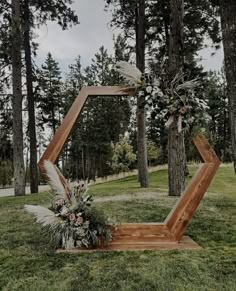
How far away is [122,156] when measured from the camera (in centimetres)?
2236

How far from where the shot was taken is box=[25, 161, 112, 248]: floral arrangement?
357cm

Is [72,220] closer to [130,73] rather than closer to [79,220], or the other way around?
[79,220]

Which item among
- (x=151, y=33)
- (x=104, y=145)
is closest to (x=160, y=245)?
(x=151, y=33)

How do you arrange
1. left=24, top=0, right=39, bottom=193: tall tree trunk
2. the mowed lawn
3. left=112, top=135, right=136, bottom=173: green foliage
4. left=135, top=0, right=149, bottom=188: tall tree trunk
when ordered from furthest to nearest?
left=112, top=135, right=136, bottom=173: green foliage → left=24, top=0, right=39, bottom=193: tall tree trunk → left=135, top=0, right=149, bottom=188: tall tree trunk → the mowed lawn

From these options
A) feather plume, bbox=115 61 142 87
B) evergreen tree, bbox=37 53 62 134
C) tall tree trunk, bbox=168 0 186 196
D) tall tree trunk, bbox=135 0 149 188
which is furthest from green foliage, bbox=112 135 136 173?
feather plume, bbox=115 61 142 87

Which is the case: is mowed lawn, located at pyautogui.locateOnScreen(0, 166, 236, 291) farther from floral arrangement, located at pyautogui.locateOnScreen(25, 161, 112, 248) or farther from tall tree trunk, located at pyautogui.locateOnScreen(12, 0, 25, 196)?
tall tree trunk, located at pyautogui.locateOnScreen(12, 0, 25, 196)

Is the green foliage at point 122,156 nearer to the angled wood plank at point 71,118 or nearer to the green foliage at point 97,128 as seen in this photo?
the green foliage at point 97,128

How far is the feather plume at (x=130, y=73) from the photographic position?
3967mm

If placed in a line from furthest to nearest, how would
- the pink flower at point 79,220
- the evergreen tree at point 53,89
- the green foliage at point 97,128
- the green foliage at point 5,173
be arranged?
1. the green foliage at point 5,173
2. the evergreen tree at point 53,89
3. the green foliage at point 97,128
4. the pink flower at point 79,220

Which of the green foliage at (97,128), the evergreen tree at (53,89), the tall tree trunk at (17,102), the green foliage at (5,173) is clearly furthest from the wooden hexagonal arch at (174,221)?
the green foliage at (5,173)

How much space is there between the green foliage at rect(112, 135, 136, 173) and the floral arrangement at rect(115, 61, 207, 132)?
1751 centimetres

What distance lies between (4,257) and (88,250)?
793 millimetres

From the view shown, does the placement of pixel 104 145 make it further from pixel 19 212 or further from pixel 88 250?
pixel 88 250

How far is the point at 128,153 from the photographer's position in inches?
867
